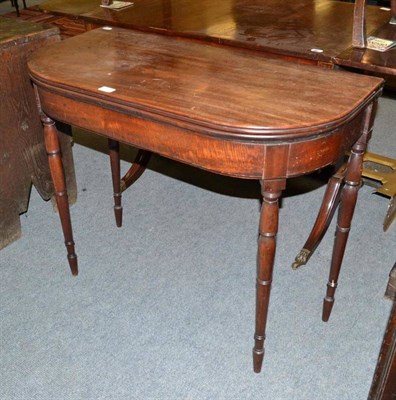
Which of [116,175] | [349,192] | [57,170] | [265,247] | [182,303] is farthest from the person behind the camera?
[116,175]

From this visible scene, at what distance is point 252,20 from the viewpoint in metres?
2.04

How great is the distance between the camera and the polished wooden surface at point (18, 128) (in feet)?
6.41

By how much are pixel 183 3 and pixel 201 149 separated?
1.30 meters

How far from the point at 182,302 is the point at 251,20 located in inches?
43.7

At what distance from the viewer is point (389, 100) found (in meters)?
3.41

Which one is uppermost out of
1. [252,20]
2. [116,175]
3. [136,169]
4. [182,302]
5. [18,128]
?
[252,20]

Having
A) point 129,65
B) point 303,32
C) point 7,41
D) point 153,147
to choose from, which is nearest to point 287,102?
point 153,147

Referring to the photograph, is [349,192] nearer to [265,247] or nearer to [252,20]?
[265,247]

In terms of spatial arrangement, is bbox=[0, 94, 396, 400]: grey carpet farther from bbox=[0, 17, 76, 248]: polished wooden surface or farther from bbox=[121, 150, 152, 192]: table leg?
bbox=[0, 17, 76, 248]: polished wooden surface

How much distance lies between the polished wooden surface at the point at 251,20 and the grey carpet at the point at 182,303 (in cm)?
79

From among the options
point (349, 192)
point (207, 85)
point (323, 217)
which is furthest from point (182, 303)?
point (207, 85)

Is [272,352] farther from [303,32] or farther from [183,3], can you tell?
[183,3]

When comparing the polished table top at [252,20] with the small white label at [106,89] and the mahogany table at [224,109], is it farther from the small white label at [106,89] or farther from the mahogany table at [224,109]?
the small white label at [106,89]

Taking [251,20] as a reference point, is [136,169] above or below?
below
